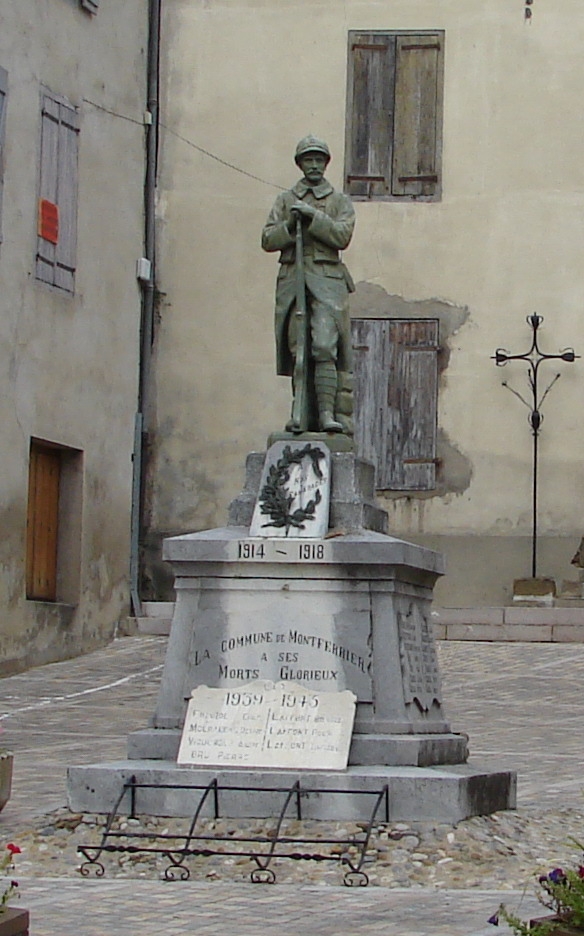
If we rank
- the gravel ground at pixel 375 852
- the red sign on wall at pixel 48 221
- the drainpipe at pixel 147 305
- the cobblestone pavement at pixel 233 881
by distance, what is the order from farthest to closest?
the drainpipe at pixel 147 305 < the red sign on wall at pixel 48 221 < the gravel ground at pixel 375 852 < the cobblestone pavement at pixel 233 881

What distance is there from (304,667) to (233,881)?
152 centimetres

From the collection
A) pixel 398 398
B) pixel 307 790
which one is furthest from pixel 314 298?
pixel 398 398

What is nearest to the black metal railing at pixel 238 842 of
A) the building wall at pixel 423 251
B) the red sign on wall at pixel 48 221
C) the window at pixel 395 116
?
the red sign on wall at pixel 48 221

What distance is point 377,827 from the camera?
8500 millimetres

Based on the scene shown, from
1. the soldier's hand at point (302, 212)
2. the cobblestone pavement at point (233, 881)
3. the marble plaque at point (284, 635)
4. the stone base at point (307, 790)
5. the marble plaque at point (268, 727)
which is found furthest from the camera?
the soldier's hand at point (302, 212)

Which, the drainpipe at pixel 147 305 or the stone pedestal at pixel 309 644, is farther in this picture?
the drainpipe at pixel 147 305

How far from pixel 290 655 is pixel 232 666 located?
11.8 inches

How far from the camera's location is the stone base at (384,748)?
8930 millimetres

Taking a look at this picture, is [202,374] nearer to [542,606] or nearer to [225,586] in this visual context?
[542,606]

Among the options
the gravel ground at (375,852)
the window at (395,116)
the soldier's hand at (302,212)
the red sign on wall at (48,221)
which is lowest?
the gravel ground at (375,852)

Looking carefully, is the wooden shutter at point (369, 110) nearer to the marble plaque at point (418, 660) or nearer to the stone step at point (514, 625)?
the stone step at point (514, 625)

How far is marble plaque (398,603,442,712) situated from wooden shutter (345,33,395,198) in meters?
11.9

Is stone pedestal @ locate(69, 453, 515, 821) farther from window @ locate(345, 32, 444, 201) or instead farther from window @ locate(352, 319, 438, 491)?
window @ locate(345, 32, 444, 201)

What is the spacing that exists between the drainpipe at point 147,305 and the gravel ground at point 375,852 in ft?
35.7
